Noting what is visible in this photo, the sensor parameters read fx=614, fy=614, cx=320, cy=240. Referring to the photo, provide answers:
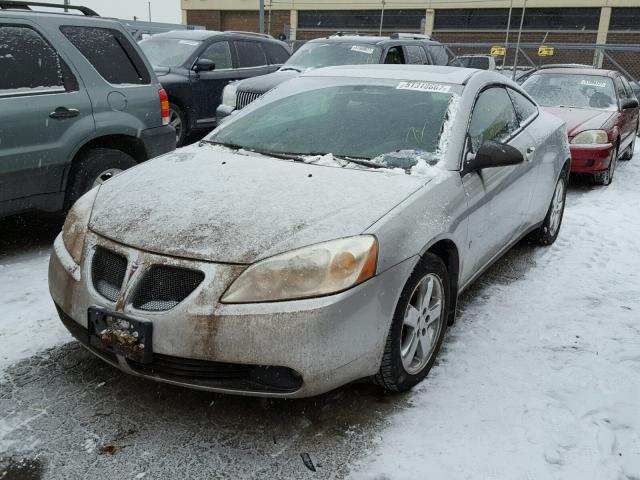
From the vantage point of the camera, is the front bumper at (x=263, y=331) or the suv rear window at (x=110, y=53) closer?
the front bumper at (x=263, y=331)

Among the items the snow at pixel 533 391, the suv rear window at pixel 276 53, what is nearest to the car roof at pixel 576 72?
the suv rear window at pixel 276 53

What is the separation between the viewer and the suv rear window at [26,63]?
4418 millimetres

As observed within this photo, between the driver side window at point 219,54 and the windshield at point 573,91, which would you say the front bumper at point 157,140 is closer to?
the driver side window at point 219,54

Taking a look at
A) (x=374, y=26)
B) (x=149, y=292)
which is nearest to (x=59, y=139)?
(x=149, y=292)

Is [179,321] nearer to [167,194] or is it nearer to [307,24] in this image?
[167,194]

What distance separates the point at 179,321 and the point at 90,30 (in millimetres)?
3689

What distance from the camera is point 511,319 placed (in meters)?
3.93

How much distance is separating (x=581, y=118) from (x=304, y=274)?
6933 mm

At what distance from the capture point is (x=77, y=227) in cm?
296

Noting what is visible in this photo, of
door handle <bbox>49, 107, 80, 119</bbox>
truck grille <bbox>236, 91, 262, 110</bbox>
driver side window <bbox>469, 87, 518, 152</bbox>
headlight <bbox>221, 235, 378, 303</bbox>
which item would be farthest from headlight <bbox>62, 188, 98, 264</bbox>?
truck grille <bbox>236, 91, 262, 110</bbox>

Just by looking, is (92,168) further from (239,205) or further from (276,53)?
(276,53)

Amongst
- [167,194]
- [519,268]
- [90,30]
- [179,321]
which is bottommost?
[519,268]

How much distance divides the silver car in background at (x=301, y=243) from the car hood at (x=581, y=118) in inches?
178

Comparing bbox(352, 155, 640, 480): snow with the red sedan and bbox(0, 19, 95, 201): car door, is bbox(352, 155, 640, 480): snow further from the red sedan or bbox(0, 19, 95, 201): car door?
the red sedan
